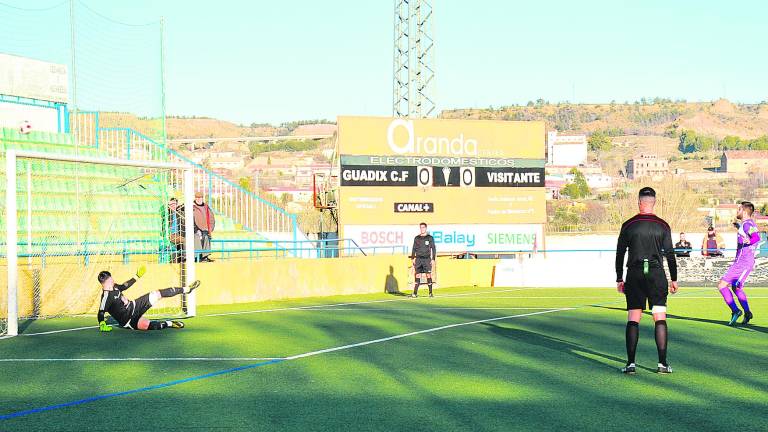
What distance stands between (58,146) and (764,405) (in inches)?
883

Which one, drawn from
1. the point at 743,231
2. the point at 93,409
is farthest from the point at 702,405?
the point at 743,231

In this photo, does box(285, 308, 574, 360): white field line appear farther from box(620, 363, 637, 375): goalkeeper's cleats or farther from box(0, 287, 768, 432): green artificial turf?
box(620, 363, 637, 375): goalkeeper's cleats

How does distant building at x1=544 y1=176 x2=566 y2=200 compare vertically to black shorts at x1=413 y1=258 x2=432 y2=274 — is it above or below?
above

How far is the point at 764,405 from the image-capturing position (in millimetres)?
8492

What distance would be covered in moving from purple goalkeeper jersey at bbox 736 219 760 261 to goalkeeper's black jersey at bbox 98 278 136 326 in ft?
31.2

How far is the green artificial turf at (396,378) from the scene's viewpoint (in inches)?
312

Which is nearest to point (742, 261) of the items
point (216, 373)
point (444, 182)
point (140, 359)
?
point (216, 373)

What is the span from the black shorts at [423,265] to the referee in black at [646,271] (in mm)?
13669

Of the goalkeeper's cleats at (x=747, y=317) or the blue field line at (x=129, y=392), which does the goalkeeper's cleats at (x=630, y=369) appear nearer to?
the blue field line at (x=129, y=392)

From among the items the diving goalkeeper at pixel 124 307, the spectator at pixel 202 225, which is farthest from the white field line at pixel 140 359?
the spectator at pixel 202 225

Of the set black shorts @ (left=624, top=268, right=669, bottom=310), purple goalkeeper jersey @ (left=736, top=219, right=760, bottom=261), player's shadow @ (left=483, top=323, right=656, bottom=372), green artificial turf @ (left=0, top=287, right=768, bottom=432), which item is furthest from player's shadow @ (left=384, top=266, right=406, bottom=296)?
black shorts @ (left=624, top=268, right=669, bottom=310)

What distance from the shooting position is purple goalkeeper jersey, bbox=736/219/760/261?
14.9 meters

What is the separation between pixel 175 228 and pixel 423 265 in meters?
6.64

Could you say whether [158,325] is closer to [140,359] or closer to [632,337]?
[140,359]
